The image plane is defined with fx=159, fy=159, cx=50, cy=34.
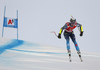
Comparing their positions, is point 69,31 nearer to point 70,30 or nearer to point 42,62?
point 70,30

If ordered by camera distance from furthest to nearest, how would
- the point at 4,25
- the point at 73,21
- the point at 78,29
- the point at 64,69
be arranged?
1. the point at 4,25
2. the point at 78,29
3. the point at 73,21
4. the point at 64,69

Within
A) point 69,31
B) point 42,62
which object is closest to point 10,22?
point 42,62

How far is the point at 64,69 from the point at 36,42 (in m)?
6.79

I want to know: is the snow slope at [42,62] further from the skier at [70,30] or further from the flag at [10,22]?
the flag at [10,22]

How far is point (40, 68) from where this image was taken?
470cm

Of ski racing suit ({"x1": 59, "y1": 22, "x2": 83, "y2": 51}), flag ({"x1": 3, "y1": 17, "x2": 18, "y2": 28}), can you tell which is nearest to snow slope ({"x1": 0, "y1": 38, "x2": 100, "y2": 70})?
ski racing suit ({"x1": 59, "y1": 22, "x2": 83, "y2": 51})

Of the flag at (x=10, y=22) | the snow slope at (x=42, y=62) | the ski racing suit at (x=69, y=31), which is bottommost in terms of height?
the snow slope at (x=42, y=62)

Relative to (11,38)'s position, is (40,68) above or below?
below

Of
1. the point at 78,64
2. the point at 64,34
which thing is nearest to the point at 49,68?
the point at 78,64

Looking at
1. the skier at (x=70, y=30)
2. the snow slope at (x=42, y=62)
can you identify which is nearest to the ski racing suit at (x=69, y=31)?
the skier at (x=70, y=30)

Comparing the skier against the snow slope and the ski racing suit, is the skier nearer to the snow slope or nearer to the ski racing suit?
the ski racing suit

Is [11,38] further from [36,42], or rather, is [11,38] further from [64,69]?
[64,69]

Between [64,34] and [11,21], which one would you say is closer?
[64,34]

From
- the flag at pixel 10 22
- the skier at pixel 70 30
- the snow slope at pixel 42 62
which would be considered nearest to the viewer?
the snow slope at pixel 42 62
